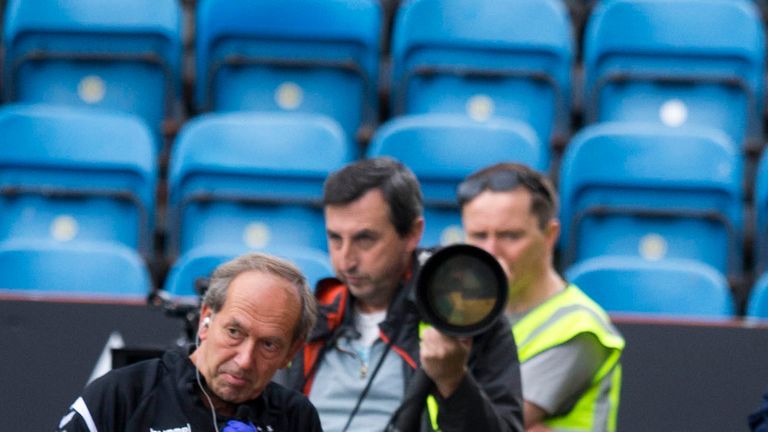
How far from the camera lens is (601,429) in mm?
3475

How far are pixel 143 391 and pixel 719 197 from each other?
10.7 feet

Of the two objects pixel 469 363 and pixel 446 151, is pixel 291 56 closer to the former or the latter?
pixel 446 151

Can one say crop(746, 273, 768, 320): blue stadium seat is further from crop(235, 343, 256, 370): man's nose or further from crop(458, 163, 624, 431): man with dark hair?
crop(235, 343, 256, 370): man's nose

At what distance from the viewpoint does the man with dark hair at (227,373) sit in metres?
2.58

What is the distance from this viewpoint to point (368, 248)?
343cm

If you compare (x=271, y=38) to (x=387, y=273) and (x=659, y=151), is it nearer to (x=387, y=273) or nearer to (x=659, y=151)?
(x=659, y=151)

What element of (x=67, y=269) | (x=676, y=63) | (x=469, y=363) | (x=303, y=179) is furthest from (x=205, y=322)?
(x=676, y=63)

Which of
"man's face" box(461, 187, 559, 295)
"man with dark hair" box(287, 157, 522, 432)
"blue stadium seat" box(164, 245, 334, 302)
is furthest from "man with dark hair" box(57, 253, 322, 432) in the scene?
"blue stadium seat" box(164, 245, 334, 302)

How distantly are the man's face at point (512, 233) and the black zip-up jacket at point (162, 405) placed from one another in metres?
1.04

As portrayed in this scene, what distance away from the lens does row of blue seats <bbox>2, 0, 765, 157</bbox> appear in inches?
233

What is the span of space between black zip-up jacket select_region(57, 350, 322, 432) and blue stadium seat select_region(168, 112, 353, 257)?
2553 mm

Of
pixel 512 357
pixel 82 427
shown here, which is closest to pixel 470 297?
pixel 512 357

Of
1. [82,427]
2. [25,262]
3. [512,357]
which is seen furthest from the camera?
[25,262]

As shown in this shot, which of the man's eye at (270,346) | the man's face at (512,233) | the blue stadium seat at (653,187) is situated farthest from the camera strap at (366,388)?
the blue stadium seat at (653,187)
